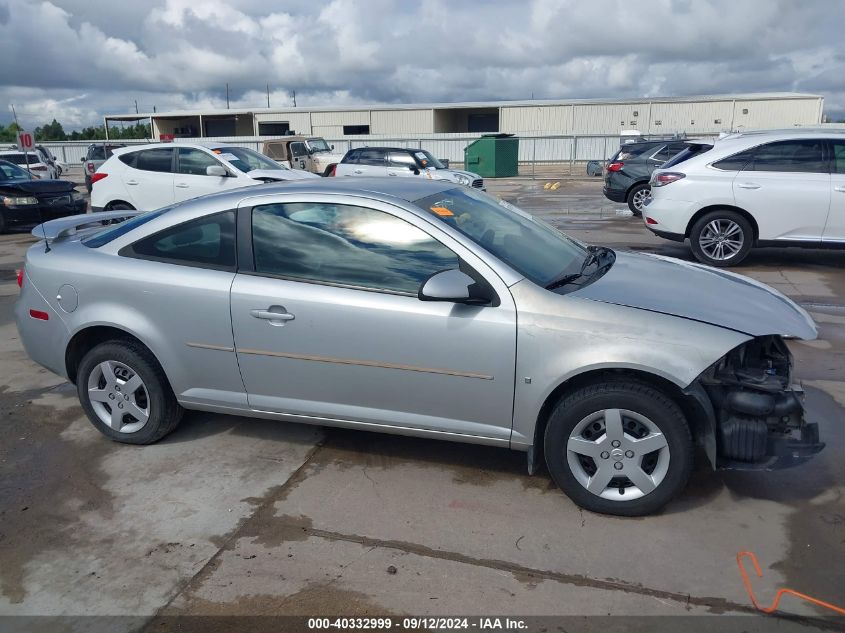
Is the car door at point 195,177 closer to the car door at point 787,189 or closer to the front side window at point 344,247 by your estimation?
the car door at point 787,189

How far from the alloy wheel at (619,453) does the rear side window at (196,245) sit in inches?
85.8

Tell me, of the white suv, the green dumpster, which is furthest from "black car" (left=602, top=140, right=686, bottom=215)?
the green dumpster

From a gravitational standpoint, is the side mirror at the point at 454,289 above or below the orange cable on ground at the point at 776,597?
above

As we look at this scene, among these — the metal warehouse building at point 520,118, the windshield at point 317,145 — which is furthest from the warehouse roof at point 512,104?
the windshield at point 317,145

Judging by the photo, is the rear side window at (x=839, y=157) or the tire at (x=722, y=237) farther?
the tire at (x=722, y=237)

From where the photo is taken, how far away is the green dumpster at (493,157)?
109ft

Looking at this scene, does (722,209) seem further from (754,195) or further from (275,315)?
(275,315)

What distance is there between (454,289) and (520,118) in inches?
2045

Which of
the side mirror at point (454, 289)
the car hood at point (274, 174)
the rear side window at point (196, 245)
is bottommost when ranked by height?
the side mirror at point (454, 289)

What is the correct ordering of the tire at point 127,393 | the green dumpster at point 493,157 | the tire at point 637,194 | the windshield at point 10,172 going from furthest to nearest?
the green dumpster at point 493,157, the windshield at point 10,172, the tire at point 637,194, the tire at point 127,393

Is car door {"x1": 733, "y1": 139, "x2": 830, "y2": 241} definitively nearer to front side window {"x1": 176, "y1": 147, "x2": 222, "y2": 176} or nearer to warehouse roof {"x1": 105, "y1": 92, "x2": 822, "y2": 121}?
front side window {"x1": 176, "y1": 147, "x2": 222, "y2": 176}

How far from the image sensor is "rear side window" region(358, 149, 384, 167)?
20.0m

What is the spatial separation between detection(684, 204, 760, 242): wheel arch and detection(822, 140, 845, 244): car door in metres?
0.79

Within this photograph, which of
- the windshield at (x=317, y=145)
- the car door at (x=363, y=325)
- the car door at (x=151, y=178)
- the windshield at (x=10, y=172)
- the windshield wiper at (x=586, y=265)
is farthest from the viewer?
the windshield at (x=317, y=145)
